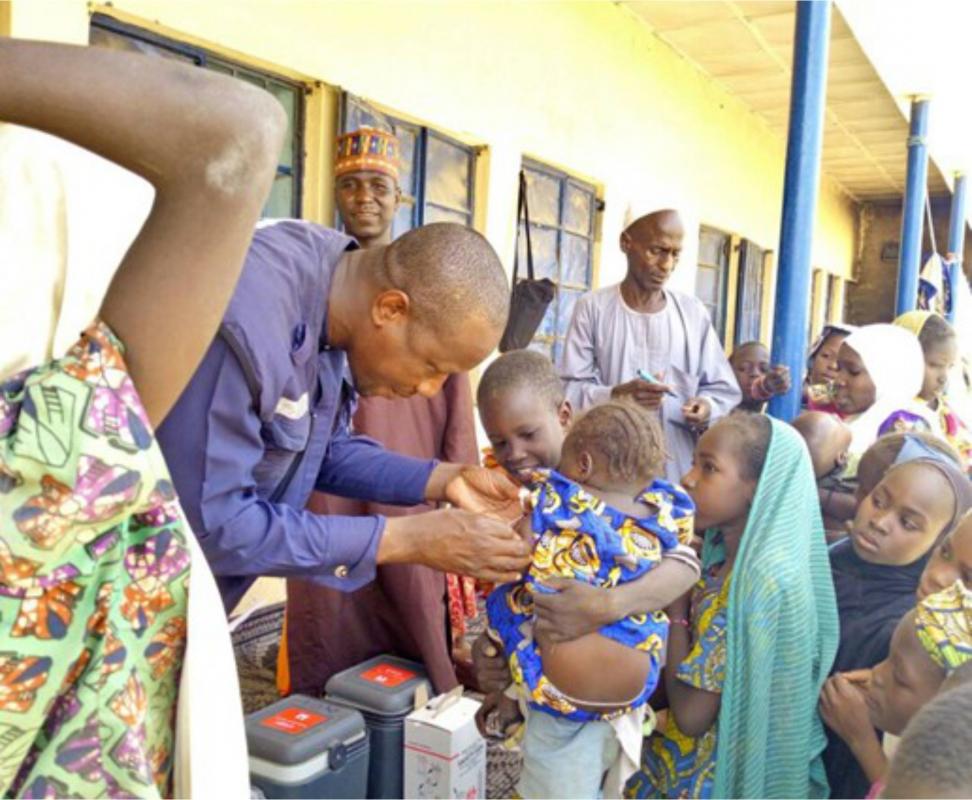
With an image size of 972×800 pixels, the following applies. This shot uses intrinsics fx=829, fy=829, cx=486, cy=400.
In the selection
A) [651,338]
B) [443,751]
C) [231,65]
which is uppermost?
[231,65]

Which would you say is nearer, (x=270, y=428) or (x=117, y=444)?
(x=117, y=444)

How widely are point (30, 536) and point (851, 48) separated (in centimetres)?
791

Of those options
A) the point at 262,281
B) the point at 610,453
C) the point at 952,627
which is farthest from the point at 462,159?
the point at 952,627

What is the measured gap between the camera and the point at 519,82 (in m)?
5.44

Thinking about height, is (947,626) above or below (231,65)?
below

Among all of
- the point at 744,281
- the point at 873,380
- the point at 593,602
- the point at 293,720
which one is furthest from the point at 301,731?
the point at 744,281

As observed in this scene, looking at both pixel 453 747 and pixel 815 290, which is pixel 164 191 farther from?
pixel 815 290

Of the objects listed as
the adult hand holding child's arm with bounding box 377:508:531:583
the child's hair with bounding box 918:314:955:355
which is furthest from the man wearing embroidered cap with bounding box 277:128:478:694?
the child's hair with bounding box 918:314:955:355

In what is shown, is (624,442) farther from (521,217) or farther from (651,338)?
(521,217)

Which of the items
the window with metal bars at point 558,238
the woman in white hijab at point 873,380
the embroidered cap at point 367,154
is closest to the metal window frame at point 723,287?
the window with metal bars at point 558,238

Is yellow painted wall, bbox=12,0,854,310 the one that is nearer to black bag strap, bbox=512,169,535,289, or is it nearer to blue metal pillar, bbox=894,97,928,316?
black bag strap, bbox=512,169,535,289

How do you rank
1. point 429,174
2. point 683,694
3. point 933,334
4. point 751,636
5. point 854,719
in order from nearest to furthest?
point 854,719 < point 751,636 < point 683,694 < point 933,334 < point 429,174

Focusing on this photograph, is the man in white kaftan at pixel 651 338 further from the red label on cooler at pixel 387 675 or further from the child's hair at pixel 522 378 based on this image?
the red label on cooler at pixel 387 675

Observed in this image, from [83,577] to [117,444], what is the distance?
0.48ft
